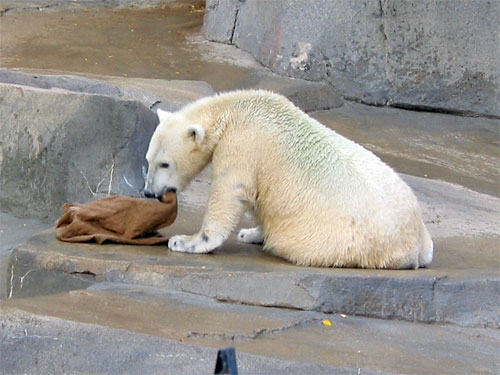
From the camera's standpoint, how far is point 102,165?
5652 millimetres

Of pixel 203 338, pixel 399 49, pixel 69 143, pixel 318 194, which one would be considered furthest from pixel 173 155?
pixel 399 49

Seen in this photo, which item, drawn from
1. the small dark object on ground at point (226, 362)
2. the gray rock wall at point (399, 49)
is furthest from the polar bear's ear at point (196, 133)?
the gray rock wall at point (399, 49)

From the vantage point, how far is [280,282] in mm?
3920

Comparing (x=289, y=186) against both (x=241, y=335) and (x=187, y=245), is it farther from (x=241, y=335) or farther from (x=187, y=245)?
(x=241, y=335)

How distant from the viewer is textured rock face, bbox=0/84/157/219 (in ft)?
18.3

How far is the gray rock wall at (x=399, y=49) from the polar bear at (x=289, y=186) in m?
4.98

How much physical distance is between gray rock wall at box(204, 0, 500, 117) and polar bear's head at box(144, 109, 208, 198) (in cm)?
513

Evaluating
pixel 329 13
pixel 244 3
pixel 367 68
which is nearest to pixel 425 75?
pixel 367 68

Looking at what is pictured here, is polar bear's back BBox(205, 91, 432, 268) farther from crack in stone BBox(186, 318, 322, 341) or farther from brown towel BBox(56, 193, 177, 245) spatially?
crack in stone BBox(186, 318, 322, 341)

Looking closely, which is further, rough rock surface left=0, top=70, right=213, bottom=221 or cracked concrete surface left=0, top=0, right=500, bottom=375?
rough rock surface left=0, top=70, right=213, bottom=221

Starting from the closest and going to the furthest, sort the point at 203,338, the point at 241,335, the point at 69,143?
the point at 203,338 < the point at 241,335 < the point at 69,143

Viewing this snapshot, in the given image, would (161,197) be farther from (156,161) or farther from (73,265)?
(73,265)

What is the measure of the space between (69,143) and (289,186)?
181cm

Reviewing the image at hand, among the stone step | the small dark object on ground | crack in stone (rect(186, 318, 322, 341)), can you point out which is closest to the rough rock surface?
the stone step
